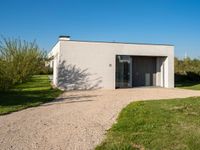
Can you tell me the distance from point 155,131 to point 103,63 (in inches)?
566

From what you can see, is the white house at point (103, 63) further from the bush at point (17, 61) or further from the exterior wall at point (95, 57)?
the bush at point (17, 61)

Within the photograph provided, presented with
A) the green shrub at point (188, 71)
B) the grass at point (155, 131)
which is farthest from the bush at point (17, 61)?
the green shrub at point (188, 71)

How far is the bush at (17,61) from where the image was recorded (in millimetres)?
16947

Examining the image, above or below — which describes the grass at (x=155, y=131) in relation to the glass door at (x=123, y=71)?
below

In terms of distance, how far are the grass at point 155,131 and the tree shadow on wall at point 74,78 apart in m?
11.1

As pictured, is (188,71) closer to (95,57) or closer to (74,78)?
(95,57)

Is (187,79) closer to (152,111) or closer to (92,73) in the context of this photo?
(92,73)

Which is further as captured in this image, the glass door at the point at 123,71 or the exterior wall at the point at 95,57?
the glass door at the point at 123,71

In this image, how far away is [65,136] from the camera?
20.6ft

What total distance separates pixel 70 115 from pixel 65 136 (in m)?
2.80

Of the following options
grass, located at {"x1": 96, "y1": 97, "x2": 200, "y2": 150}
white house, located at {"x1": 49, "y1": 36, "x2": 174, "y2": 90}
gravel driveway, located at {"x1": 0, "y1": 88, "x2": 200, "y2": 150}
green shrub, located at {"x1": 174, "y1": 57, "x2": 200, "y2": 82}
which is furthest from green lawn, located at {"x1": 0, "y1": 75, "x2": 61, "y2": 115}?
green shrub, located at {"x1": 174, "y1": 57, "x2": 200, "y2": 82}

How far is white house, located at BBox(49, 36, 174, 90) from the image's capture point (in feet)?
65.5

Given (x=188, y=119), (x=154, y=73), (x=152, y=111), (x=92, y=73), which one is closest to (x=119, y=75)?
(x=92, y=73)

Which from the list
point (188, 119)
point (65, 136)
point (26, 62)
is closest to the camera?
point (65, 136)
